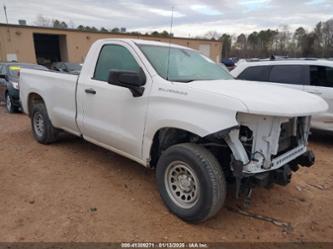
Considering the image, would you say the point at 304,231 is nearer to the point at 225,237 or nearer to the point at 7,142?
the point at 225,237

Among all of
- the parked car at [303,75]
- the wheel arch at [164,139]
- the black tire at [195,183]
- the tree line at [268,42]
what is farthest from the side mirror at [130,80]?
the tree line at [268,42]

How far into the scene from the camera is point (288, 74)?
697 cm

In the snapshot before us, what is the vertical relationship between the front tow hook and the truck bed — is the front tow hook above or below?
below

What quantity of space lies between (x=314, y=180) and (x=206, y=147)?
2345 millimetres

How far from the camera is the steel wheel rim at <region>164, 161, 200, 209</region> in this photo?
3.29 metres

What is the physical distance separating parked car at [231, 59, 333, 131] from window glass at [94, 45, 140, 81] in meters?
4.04

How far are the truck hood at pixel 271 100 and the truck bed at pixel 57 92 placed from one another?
241 cm

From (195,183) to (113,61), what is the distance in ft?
7.16

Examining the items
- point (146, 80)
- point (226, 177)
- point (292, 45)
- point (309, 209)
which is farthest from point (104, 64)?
point (292, 45)

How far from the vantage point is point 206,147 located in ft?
11.1

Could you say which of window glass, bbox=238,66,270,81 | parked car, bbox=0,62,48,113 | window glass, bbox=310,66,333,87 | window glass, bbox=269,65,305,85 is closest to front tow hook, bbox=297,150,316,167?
window glass, bbox=310,66,333,87

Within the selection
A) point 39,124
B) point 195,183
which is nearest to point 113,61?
point 195,183

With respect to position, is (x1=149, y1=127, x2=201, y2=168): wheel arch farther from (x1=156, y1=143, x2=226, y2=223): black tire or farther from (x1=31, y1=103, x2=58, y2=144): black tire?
(x1=31, y1=103, x2=58, y2=144): black tire

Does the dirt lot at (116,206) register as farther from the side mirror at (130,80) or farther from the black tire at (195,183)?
the side mirror at (130,80)
